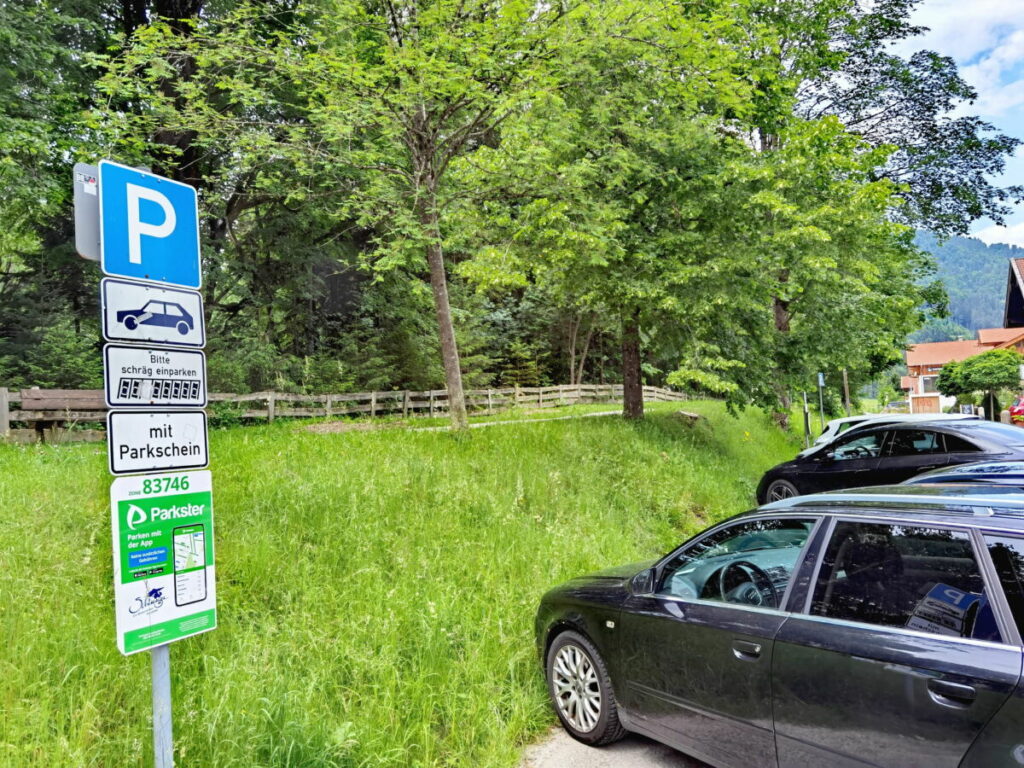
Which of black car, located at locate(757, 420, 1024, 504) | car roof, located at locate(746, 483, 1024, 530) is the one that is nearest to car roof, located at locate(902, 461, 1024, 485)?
black car, located at locate(757, 420, 1024, 504)

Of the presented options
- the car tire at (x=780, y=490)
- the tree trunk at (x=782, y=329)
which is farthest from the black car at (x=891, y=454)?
the tree trunk at (x=782, y=329)

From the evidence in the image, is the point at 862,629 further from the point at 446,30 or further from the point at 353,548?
the point at 446,30

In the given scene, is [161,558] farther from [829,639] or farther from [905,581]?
[905,581]

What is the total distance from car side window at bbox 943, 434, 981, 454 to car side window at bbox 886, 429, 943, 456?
150mm

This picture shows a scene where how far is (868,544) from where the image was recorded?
9.04ft

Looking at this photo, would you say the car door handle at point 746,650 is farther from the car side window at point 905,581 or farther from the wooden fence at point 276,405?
the wooden fence at point 276,405

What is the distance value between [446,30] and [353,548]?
24.1ft

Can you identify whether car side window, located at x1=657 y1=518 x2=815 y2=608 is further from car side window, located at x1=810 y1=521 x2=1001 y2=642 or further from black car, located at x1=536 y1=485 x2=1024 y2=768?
car side window, located at x1=810 y1=521 x2=1001 y2=642

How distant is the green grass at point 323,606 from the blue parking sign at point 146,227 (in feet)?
7.72

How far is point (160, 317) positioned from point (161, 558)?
1027 mm

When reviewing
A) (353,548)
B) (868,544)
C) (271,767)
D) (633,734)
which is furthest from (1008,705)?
(353,548)

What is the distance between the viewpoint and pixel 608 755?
371cm

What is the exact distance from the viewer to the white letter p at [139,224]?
261cm

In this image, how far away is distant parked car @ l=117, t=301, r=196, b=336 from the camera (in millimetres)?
2537
